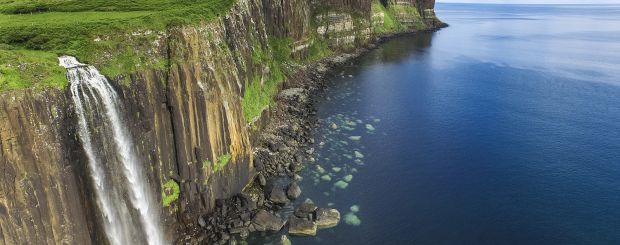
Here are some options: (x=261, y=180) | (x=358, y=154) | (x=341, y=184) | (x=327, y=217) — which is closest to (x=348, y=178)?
(x=341, y=184)

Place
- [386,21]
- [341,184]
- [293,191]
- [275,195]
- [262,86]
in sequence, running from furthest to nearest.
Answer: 1. [386,21]
2. [262,86]
3. [341,184]
4. [293,191]
5. [275,195]

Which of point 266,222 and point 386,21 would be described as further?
point 386,21

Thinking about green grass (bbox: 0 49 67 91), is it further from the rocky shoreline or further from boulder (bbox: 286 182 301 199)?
boulder (bbox: 286 182 301 199)

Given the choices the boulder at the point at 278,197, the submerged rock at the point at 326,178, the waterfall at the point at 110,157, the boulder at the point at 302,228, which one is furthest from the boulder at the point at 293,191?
the waterfall at the point at 110,157

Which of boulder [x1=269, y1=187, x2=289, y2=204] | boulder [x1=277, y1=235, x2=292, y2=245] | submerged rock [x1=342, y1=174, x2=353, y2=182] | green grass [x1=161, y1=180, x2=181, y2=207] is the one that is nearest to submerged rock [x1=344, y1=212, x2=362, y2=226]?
boulder [x1=277, y1=235, x2=292, y2=245]

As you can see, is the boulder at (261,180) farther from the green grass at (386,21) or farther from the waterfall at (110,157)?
the green grass at (386,21)

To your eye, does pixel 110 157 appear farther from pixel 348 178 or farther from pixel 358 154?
pixel 358 154
